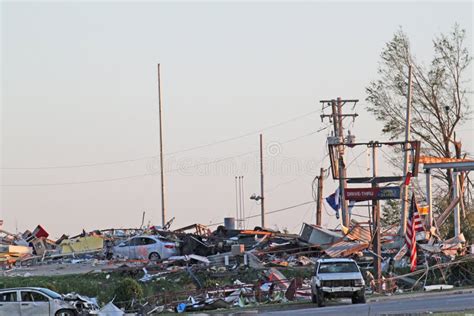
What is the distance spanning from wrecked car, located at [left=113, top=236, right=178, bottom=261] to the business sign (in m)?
15.8

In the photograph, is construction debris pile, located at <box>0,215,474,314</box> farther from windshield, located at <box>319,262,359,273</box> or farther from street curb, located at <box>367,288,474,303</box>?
windshield, located at <box>319,262,359,273</box>

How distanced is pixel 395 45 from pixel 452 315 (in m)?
44.6

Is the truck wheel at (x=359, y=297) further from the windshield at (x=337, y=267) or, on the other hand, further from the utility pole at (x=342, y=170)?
the utility pole at (x=342, y=170)

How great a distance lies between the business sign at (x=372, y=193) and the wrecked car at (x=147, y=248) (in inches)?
622

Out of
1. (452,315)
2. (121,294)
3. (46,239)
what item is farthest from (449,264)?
(46,239)

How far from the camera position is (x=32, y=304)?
3566cm

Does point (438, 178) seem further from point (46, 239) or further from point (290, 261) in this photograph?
point (46, 239)

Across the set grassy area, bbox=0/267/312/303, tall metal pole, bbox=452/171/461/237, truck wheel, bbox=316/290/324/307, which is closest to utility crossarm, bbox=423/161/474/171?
tall metal pole, bbox=452/171/461/237

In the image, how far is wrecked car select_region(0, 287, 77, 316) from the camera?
117 feet

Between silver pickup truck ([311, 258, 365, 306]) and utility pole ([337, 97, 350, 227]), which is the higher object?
utility pole ([337, 97, 350, 227])

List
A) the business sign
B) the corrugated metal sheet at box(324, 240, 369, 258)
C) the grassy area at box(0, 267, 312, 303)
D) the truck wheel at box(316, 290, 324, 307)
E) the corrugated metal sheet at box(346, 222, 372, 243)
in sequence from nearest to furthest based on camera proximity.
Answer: the truck wheel at box(316, 290, 324, 307), the business sign, the grassy area at box(0, 267, 312, 303), the corrugated metal sheet at box(324, 240, 369, 258), the corrugated metal sheet at box(346, 222, 372, 243)

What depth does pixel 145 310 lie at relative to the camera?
38781 millimetres

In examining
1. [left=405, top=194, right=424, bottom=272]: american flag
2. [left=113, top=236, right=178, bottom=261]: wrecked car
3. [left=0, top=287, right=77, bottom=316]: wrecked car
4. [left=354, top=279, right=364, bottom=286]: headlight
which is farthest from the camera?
[left=113, top=236, right=178, bottom=261]: wrecked car

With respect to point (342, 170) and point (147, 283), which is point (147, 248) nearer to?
point (147, 283)
